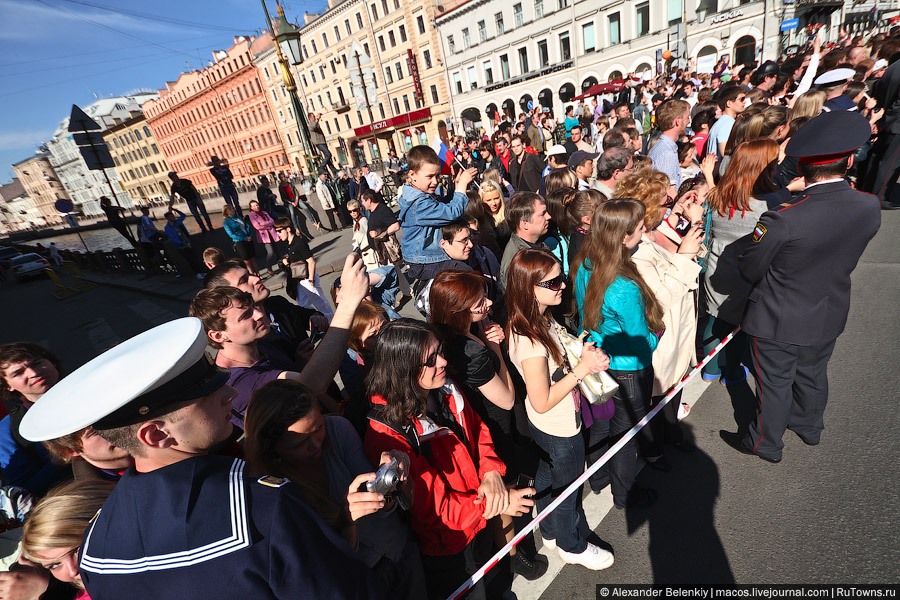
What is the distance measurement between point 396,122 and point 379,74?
251 inches

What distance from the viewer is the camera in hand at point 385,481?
4.57ft

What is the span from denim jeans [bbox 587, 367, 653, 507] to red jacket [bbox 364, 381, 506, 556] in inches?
42.3

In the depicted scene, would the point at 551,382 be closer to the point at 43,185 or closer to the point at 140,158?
the point at 140,158

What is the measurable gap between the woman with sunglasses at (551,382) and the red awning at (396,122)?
44.2m

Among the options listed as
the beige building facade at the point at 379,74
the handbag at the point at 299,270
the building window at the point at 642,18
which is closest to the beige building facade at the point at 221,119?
the beige building facade at the point at 379,74

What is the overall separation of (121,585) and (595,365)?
1.91 meters

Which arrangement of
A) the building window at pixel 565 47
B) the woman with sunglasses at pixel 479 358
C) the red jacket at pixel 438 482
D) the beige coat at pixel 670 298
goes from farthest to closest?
the building window at pixel 565 47 < the beige coat at pixel 670 298 < the woman with sunglasses at pixel 479 358 < the red jacket at pixel 438 482

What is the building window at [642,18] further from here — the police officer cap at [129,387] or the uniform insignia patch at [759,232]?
the police officer cap at [129,387]

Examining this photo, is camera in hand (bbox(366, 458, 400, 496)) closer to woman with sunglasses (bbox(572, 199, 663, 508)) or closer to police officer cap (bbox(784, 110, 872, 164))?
woman with sunglasses (bbox(572, 199, 663, 508))

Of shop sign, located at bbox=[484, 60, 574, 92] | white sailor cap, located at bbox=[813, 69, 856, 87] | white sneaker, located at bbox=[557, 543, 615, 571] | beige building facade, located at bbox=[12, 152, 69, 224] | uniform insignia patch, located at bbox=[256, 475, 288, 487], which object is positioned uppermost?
beige building facade, located at bbox=[12, 152, 69, 224]

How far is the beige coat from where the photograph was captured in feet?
8.61

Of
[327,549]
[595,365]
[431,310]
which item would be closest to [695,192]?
[595,365]

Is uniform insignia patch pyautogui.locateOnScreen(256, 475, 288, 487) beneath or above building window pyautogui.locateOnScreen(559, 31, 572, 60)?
beneath

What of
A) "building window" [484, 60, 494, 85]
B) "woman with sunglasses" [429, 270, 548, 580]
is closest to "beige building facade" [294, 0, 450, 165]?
"building window" [484, 60, 494, 85]
